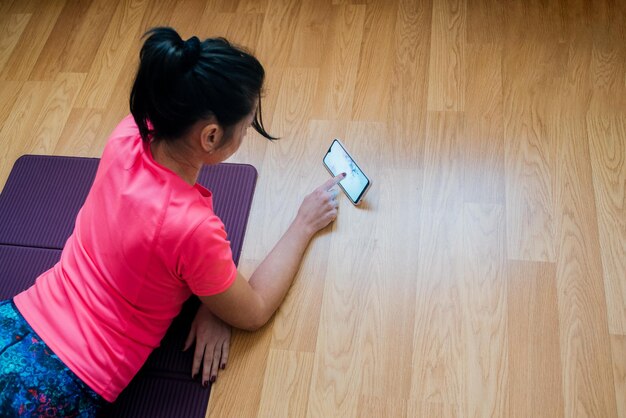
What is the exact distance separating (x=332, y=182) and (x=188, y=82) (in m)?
0.68

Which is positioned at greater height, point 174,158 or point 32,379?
point 174,158

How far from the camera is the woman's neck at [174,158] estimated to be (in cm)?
102

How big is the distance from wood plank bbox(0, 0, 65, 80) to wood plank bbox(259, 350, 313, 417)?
1359 mm

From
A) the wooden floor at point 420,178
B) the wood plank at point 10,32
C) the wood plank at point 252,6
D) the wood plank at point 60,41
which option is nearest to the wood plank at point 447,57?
the wooden floor at point 420,178

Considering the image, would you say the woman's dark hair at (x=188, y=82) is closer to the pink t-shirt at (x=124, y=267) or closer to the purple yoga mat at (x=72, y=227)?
the pink t-shirt at (x=124, y=267)

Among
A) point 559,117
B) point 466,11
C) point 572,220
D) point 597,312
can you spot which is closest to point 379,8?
point 466,11

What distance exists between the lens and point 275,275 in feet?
4.51

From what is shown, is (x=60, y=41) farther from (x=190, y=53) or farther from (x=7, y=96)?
(x=190, y=53)

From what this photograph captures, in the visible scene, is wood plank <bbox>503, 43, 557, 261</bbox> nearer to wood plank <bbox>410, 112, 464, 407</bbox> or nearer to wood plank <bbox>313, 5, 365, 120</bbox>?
wood plank <bbox>410, 112, 464, 407</bbox>

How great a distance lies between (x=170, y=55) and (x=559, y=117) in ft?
3.76

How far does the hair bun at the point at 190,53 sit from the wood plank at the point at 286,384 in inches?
29.4

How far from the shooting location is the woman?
913mm

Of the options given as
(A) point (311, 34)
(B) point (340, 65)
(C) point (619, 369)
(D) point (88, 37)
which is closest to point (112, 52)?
(D) point (88, 37)

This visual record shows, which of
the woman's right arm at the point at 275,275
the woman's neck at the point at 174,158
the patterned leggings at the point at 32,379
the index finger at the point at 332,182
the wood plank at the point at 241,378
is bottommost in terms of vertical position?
the wood plank at the point at 241,378
